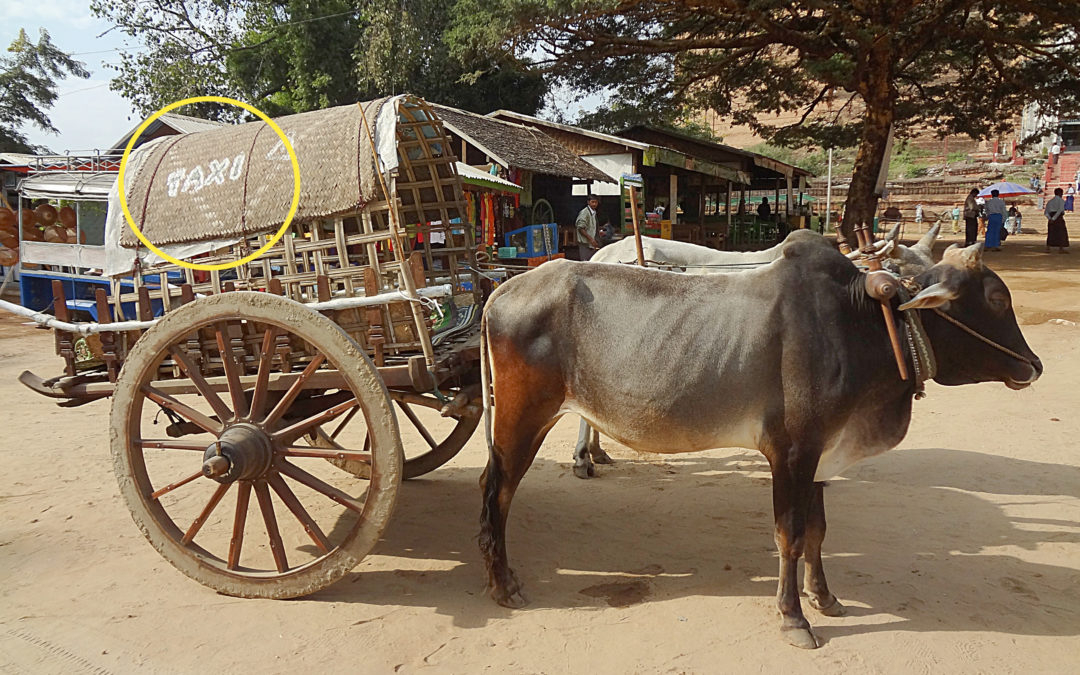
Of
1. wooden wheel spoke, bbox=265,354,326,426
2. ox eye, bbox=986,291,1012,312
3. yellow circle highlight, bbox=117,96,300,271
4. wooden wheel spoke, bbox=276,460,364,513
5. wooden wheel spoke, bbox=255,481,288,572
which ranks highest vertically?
yellow circle highlight, bbox=117,96,300,271

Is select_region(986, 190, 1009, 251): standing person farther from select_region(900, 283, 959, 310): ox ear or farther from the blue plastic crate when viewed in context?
select_region(900, 283, 959, 310): ox ear

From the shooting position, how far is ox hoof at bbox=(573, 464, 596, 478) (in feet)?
18.3

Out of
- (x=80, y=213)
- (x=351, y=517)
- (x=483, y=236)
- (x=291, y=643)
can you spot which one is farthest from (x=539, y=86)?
(x=291, y=643)

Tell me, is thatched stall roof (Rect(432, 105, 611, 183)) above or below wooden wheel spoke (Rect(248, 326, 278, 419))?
above

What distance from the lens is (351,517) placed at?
4742 mm

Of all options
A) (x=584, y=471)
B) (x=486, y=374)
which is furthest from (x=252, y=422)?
(x=584, y=471)

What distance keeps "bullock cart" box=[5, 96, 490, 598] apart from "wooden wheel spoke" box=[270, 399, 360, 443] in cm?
1

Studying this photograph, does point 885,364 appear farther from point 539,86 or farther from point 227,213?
point 539,86

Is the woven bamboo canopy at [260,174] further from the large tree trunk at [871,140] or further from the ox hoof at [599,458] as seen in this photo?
the large tree trunk at [871,140]

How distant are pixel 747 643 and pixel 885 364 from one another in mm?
1387

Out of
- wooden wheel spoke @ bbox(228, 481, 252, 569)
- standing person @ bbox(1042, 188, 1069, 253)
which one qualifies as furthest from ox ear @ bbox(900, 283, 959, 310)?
standing person @ bbox(1042, 188, 1069, 253)

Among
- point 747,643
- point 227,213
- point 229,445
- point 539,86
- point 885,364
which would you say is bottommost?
point 747,643

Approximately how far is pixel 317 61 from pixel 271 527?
19.9 metres

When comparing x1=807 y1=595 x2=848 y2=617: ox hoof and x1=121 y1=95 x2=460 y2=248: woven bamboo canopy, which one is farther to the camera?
x1=121 y1=95 x2=460 y2=248: woven bamboo canopy
